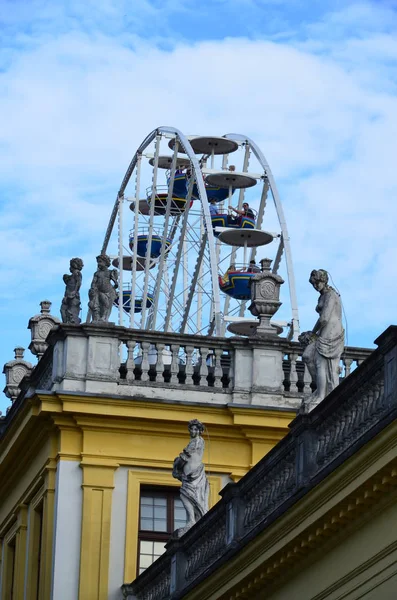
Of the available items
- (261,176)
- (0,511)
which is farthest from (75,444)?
(261,176)

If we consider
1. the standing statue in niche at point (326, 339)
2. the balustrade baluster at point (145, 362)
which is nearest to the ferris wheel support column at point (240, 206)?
the balustrade baluster at point (145, 362)

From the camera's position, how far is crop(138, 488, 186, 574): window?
2780 centimetres

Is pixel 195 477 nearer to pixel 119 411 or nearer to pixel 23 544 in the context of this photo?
pixel 119 411

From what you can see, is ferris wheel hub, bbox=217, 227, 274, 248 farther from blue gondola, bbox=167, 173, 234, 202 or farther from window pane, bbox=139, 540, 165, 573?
window pane, bbox=139, 540, 165, 573

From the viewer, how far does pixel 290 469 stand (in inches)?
766

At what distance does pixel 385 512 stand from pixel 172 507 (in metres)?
11.8

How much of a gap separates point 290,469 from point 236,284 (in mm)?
26074

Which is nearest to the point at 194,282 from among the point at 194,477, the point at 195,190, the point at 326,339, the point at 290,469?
the point at 195,190

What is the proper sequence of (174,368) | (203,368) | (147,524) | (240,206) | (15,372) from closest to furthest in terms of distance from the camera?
(147,524) < (174,368) < (203,368) < (15,372) < (240,206)

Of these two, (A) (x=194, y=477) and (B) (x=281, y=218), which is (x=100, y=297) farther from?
(B) (x=281, y=218)

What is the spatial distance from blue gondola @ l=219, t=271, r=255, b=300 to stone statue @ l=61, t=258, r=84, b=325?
50.1 feet

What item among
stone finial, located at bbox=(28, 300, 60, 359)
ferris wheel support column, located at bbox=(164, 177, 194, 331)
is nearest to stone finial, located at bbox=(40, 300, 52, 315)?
stone finial, located at bbox=(28, 300, 60, 359)

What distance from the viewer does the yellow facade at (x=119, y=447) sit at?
2755cm

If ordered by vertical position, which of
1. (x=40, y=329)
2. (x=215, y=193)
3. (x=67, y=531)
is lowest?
(x=67, y=531)
